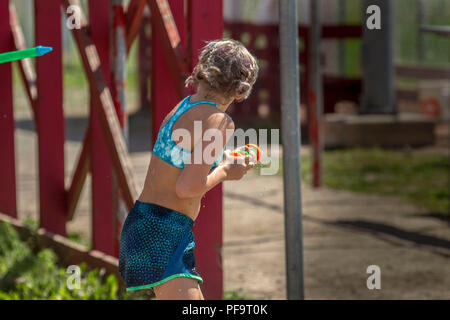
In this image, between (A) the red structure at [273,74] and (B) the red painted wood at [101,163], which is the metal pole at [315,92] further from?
(A) the red structure at [273,74]

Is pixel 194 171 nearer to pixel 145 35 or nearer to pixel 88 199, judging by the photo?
pixel 88 199

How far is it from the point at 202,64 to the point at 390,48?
9168 mm

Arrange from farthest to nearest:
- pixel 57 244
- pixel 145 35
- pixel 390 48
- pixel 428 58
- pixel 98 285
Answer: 1. pixel 428 58
2. pixel 145 35
3. pixel 390 48
4. pixel 57 244
5. pixel 98 285

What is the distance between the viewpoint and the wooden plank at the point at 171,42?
12.5 ft

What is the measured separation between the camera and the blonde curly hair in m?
2.66

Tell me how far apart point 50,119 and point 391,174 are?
4.99 metres

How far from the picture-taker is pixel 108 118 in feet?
13.5

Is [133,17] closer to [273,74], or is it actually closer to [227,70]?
[227,70]

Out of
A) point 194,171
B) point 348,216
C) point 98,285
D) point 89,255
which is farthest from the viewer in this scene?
point 348,216

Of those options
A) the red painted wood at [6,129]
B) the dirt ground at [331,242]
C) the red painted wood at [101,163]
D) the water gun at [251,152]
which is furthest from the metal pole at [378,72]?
the water gun at [251,152]

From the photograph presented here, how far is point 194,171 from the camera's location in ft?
8.46

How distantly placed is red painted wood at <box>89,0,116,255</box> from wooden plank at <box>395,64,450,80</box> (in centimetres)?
1085

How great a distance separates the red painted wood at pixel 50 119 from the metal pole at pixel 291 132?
2.24m

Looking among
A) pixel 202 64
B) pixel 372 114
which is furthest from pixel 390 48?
pixel 202 64
